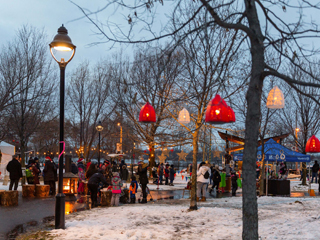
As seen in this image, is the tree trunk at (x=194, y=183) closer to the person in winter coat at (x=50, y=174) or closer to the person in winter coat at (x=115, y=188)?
the person in winter coat at (x=115, y=188)

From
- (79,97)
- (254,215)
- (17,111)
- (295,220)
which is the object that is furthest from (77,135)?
(254,215)

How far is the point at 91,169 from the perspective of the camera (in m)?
14.8

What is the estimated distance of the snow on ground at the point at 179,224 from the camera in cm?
799

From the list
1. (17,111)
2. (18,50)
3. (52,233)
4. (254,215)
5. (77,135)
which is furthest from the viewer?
(77,135)

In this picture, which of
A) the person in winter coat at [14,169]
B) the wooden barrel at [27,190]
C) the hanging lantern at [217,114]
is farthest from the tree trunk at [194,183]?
the person in winter coat at [14,169]

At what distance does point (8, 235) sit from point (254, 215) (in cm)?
617

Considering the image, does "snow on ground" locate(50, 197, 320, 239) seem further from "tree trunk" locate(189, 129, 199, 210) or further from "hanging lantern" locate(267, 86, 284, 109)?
"hanging lantern" locate(267, 86, 284, 109)

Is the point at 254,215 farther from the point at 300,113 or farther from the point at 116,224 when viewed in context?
the point at 300,113

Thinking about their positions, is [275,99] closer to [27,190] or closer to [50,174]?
[50,174]

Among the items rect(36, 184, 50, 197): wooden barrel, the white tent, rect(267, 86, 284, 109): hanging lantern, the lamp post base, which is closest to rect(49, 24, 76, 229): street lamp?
the lamp post base

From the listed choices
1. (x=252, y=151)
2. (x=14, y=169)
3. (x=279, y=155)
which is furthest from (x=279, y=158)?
(x=252, y=151)

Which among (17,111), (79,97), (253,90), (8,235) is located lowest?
(8,235)

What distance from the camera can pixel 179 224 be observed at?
9.43 m

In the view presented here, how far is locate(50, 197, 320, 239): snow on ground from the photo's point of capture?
7987 mm
